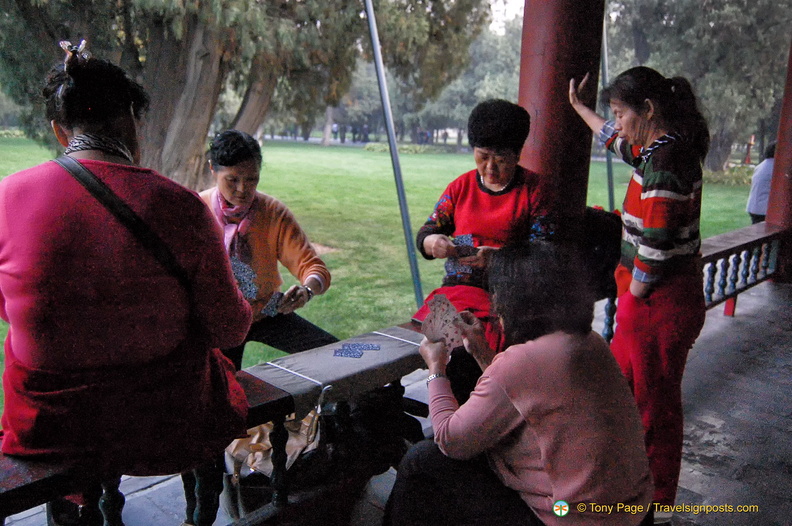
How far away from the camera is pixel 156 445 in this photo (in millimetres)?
1342

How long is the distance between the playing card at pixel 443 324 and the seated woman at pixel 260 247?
73 cm

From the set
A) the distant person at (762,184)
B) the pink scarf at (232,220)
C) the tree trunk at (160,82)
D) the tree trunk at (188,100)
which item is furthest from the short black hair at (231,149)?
the distant person at (762,184)

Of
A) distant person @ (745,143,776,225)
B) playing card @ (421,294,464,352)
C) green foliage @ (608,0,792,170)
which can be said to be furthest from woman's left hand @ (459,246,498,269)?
green foliage @ (608,0,792,170)

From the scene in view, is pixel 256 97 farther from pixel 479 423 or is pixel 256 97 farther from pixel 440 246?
pixel 479 423

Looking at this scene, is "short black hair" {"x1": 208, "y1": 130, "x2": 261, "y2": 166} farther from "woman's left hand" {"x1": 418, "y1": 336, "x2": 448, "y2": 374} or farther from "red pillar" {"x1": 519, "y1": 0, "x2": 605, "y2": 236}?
"red pillar" {"x1": 519, "y1": 0, "x2": 605, "y2": 236}

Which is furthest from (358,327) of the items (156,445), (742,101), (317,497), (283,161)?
(742,101)

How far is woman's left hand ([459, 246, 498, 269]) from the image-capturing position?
83.5 inches

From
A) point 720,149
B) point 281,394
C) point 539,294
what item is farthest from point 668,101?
point 720,149

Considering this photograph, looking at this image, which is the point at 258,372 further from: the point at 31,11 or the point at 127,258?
the point at 31,11

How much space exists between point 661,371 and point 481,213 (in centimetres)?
88

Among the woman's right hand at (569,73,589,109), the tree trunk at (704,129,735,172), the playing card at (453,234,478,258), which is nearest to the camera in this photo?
the playing card at (453,234,478,258)

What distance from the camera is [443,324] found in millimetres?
1863

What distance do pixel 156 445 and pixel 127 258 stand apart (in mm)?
432

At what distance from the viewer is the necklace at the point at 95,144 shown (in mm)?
1254
